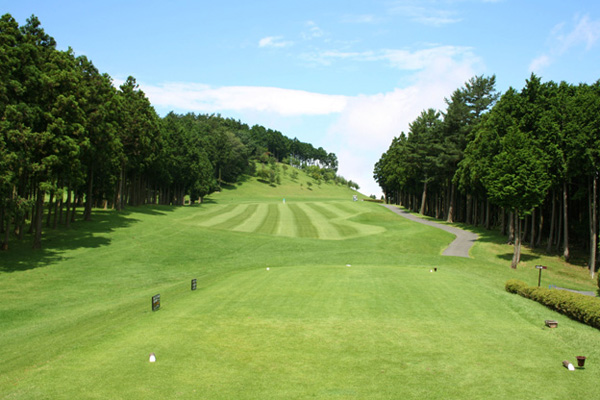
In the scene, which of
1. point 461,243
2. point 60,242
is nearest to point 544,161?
point 461,243

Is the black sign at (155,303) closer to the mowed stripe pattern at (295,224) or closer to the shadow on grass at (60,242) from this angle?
the shadow on grass at (60,242)

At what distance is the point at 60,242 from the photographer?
36.3 m

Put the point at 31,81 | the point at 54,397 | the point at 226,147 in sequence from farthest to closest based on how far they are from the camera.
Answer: the point at 226,147 < the point at 31,81 < the point at 54,397

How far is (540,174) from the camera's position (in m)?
36.2

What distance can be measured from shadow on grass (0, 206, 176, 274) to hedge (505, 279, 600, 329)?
31399 mm

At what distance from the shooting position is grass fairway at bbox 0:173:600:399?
990cm

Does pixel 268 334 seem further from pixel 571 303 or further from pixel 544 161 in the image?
pixel 544 161

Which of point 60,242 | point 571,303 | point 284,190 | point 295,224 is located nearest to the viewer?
point 571,303

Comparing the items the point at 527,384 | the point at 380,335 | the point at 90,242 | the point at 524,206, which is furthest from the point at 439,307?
the point at 90,242

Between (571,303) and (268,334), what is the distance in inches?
540

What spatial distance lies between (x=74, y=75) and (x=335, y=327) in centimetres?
3098

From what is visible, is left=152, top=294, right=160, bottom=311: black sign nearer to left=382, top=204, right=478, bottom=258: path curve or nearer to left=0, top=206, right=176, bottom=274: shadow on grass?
left=0, top=206, right=176, bottom=274: shadow on grass

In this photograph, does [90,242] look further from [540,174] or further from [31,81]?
[540,174]

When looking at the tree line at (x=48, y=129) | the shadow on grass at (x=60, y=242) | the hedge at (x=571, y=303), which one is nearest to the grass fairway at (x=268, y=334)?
the shadow on grass at (x=60, y=242)
